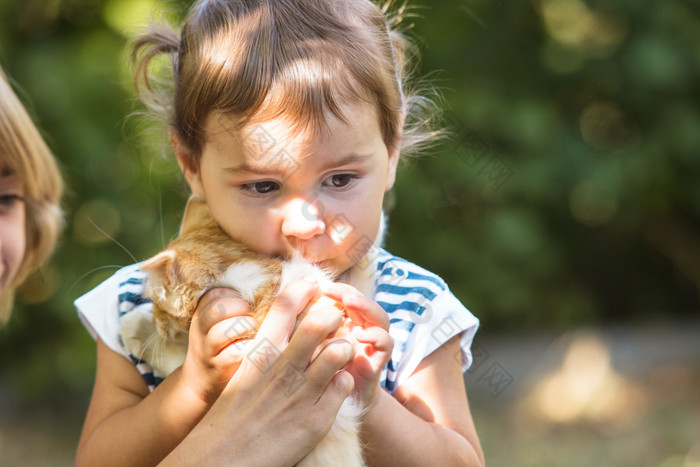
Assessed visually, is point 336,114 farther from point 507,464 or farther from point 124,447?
point 507,464

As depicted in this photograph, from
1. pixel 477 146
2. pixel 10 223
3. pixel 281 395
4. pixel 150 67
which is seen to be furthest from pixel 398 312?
pixel 477 146

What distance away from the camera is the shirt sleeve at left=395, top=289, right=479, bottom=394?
1311 millimetres

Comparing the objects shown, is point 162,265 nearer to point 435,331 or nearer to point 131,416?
point 131,416

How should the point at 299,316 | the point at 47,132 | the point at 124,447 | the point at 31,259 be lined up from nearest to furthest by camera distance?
the point at 299,316 → the point at 124,447 → the point at 31,259 → the point at 47,132

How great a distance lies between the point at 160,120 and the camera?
148 cm

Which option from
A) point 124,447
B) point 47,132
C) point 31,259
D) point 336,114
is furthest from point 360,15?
point 47,132

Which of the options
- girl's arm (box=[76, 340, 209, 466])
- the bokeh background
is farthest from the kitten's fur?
the bokeh background

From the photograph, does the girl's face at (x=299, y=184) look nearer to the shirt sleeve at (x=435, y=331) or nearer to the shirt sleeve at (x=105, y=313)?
the shirt sleeve at (x=435, y=331)

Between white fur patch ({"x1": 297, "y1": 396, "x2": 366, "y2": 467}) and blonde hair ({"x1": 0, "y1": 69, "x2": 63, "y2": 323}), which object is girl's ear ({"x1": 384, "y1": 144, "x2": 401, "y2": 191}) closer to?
white fur patch ({"x1": 297, "y1": 396, "x2": 366, "y2": 467})

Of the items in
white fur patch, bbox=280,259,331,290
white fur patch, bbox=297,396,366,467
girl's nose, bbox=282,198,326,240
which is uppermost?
girl's nose, bbox=282,198,326,240

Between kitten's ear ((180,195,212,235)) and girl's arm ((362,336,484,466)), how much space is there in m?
0.44

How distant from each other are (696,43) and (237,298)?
2759 mm

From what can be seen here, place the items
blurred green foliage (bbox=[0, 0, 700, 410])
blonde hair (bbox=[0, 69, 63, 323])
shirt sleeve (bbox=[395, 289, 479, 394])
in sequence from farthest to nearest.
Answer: blurred green foliage (bbox=[0, 0, 700, 410]) < blonde hair (bbox=[0, 69, 63, 323]) < shirt sleeve (bbox=[395, 289, 479, 394])

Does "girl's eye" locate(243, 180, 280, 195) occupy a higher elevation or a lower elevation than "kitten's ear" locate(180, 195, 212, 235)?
higher
